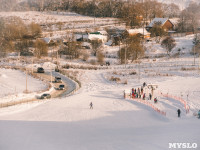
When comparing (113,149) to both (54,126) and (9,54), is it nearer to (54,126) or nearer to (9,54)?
(54,126)

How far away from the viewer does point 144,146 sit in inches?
393

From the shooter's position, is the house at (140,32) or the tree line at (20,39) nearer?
the tree line at (20,39)

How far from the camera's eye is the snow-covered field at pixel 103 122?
10.6m

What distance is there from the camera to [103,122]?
13.2 meters

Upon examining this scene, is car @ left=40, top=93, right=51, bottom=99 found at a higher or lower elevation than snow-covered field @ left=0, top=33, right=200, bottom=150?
higher

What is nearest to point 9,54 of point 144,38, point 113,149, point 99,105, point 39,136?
point 144,38

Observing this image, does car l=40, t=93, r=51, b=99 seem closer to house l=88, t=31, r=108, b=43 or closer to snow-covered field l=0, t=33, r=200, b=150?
snow-covered field l=0, t=33, r=200, b=150

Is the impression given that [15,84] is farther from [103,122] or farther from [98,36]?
[98,36]

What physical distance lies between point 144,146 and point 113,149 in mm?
1031

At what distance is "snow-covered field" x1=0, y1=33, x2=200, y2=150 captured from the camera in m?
10.6

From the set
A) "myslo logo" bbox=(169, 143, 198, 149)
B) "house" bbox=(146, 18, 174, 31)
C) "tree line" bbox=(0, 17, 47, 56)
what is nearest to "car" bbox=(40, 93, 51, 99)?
"myslo logo" bbox=(169, 143, 198, 149)

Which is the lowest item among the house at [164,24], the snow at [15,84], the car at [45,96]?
the car at [45,96]

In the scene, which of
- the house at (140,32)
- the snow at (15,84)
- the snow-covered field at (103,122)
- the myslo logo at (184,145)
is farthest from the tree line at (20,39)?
the myslo logo at (184,145)

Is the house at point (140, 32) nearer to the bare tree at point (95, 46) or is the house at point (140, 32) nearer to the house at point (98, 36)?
the house at point (98, 36)
